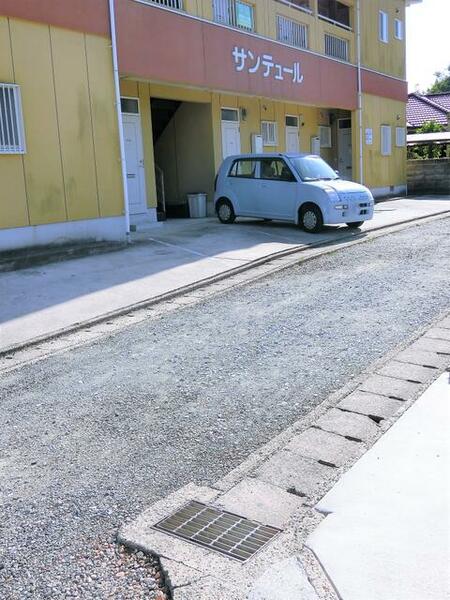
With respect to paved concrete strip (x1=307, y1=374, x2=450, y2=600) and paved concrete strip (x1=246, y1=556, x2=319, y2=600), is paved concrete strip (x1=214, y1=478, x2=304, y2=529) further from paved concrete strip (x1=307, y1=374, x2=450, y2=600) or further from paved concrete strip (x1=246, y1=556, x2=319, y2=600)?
paved concrete strip (x1=246, y1=556, x2=319, y2=600)

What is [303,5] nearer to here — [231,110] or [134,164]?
[231,110]

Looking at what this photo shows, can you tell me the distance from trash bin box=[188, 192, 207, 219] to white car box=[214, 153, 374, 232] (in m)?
1.86

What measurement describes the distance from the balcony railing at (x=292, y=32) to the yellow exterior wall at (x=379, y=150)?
4.18 metres

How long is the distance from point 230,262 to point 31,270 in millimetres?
3121

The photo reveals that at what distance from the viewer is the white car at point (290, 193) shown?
1262 centimetres

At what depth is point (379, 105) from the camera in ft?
75.4

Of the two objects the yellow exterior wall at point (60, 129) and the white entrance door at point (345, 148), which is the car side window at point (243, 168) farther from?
the white entrance door at point (345, 148)

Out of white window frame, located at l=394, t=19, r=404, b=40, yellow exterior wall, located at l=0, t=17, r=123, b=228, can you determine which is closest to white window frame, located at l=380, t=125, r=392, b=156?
white window frame, located at l=394, t=19, r=404, b=40

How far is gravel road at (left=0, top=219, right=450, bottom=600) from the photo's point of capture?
2842 millimetres

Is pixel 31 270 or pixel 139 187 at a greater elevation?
pixel 139 187

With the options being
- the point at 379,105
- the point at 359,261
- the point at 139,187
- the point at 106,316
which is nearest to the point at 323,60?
the point at 379,105

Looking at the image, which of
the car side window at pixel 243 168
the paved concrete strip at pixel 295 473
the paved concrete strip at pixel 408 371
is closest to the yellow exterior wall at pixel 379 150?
the car side window at pixel 243 168

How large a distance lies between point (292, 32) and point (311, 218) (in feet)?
25.8

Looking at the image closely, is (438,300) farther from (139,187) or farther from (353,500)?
(139,187)
